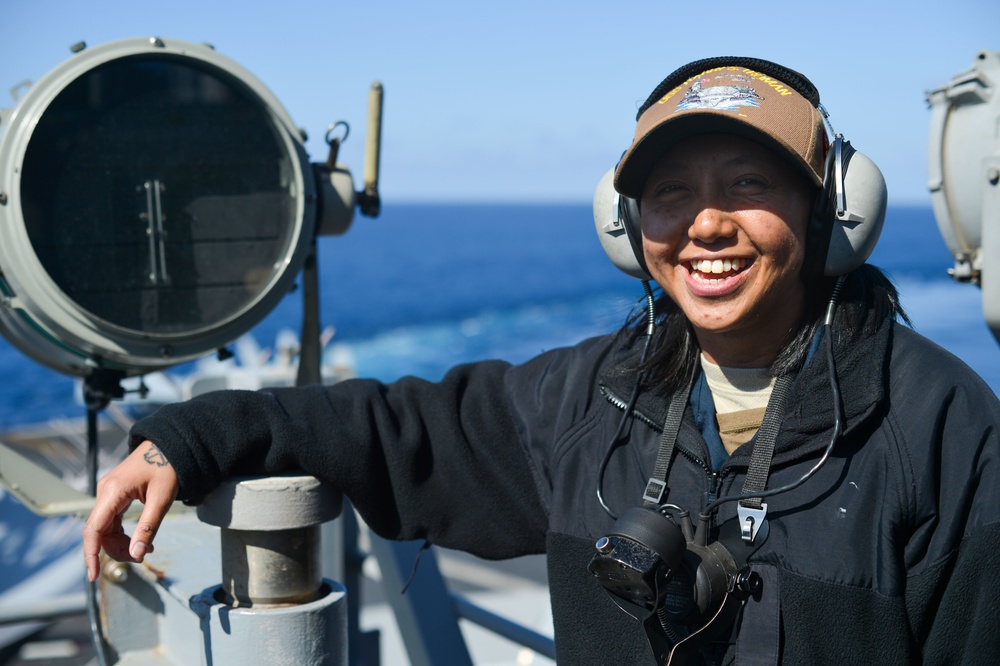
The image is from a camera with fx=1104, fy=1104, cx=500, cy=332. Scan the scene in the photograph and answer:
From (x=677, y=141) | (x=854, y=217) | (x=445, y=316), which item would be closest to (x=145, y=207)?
(x=677, y=141)

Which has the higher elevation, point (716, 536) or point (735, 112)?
point (735, 112)

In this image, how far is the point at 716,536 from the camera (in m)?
1.60

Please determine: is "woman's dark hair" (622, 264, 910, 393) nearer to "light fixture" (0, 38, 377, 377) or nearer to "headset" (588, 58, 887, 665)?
"headset" (588, 58, 887, 665)

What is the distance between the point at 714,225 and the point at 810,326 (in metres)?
0.23

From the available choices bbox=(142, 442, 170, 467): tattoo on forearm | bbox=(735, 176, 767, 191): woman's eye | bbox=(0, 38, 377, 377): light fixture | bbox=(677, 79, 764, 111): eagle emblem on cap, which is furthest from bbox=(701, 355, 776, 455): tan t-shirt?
bbox=(0, 38, 377, 377): light fixture

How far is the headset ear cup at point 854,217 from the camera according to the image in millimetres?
1600

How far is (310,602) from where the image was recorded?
1767mm

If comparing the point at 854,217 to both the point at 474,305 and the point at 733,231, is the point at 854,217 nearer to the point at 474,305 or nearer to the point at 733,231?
the point at 733,231

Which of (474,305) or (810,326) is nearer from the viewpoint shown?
(810,326)

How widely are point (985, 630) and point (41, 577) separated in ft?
29.5

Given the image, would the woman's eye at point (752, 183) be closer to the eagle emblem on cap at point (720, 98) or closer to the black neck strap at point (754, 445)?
the eagle emblem on cap at point (720, 98)

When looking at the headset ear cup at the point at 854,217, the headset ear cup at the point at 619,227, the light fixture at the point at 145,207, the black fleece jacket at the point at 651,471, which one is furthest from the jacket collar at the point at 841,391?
the light fixture at the point at 145,207

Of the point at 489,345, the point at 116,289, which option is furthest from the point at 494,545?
the point at 489,345

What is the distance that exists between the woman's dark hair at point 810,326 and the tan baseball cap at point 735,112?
0.20m
